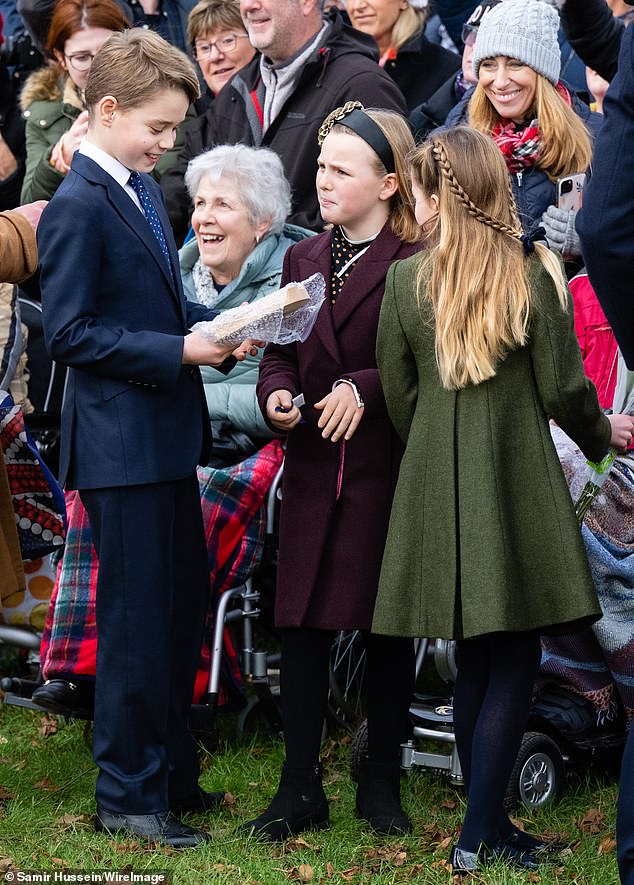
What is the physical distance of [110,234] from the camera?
3734mm

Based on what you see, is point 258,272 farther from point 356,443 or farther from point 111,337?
point 111,337

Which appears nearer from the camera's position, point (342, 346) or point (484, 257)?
point (484, 257)

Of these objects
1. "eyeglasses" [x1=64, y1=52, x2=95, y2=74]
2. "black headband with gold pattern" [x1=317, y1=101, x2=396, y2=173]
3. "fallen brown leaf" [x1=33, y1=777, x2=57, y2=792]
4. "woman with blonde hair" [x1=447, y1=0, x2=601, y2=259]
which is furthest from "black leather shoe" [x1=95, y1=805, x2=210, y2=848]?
"eyeglasses" [x1=64, y1=52, x2=95, y2=74]

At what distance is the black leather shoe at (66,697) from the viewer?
4.46 meters

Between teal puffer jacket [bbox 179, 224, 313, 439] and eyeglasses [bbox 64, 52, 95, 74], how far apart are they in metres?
1.71

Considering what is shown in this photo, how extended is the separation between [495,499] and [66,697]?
1798mm

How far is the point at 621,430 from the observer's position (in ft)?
12.6

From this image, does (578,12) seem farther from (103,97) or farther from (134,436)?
(134,436)

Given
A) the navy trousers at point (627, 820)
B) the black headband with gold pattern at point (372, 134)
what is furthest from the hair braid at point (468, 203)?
the navy trousers at point (627, 820)

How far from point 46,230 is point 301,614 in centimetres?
132

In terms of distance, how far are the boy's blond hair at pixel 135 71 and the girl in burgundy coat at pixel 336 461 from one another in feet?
1.66

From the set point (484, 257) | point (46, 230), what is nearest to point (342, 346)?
point (484, 257)

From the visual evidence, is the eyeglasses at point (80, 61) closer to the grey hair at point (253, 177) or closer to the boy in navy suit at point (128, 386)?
the grey hair at point (253, 177)

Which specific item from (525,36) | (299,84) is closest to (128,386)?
(525,36)
